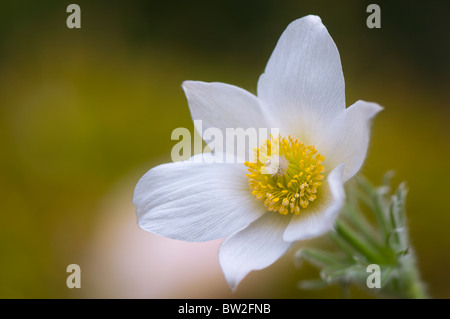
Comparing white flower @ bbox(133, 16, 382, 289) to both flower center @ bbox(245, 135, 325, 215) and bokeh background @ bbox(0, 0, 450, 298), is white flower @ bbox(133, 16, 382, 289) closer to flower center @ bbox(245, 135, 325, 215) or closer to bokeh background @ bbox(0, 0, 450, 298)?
flower center @ bbox(245, 135, 325, 215)

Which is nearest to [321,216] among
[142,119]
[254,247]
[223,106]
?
[254,247]

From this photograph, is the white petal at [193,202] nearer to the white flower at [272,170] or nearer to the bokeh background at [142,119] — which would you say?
the white flower at [272,170]

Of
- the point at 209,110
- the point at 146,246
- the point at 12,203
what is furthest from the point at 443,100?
the point at 12,203

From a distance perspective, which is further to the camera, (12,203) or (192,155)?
(12,203)

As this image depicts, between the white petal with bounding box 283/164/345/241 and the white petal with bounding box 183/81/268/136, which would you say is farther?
the white petal with bounding box 183/81/268/136

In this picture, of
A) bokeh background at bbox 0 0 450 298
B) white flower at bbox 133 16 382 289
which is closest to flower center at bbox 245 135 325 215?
white flower at bbox 133 16 382 289

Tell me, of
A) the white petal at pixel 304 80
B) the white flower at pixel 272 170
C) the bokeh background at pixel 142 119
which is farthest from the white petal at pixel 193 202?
the bokeh background at pixel 142 119
